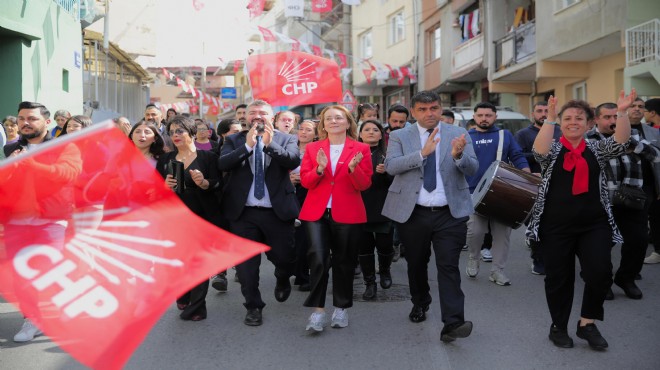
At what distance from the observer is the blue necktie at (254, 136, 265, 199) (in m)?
6.00

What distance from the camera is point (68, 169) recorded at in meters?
3.04

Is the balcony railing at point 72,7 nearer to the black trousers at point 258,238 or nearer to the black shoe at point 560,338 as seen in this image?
the black trousers at point 258,238

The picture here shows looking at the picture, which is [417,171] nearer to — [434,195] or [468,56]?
[434,195]

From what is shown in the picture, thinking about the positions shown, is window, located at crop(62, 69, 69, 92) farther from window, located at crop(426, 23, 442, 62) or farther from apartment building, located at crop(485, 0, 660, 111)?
window, located at crop(426, 23, 442, 62)

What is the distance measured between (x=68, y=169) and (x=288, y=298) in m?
4.19

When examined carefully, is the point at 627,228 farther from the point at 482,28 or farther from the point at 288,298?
the point at 482,28

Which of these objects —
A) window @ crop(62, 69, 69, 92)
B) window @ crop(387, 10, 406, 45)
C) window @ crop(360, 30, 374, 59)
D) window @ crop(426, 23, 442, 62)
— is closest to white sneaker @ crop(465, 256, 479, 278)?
window @ crop(62, 69, 69, 92)

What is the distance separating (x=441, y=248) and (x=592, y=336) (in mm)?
1246

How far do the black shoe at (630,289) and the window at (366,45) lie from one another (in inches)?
1140

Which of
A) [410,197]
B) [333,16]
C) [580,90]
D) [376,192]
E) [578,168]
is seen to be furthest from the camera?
[333,16]

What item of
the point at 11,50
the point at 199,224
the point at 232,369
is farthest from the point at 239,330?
the point at 11,50

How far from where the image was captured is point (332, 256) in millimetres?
5816

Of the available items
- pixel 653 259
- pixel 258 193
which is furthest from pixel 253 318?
pixel 653 259

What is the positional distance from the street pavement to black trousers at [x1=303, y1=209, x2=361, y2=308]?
0.30 metres
